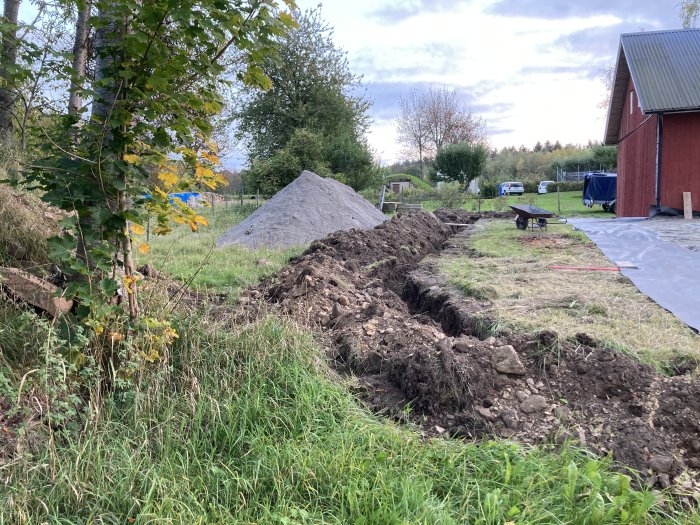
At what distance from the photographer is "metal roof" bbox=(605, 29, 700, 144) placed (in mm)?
14883

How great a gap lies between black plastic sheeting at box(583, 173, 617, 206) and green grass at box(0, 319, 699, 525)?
23255 millimetres

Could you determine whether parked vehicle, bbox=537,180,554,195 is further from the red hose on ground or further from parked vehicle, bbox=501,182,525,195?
the red hose on ground

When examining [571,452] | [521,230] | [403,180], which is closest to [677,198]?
[521,230]

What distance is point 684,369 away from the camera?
12.3 ft

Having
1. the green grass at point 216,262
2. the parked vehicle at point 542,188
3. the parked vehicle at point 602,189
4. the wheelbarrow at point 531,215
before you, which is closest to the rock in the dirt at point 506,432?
the green grass at point 216,262

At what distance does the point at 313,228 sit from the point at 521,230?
5.40 metres

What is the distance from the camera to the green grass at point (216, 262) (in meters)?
6.75

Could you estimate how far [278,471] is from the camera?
2.45m

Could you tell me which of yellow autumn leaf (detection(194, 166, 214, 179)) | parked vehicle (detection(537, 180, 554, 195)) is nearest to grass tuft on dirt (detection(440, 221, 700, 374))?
yellow autumn leaf (detection(194, 166, 214, 179))

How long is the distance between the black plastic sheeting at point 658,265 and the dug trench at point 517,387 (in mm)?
1927

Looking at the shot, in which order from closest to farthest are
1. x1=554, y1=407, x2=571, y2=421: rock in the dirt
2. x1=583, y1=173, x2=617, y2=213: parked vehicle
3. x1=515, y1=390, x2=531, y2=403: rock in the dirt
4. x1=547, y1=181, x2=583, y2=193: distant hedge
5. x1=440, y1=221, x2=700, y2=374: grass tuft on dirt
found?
x1=554, y1=407, x2=571, y2=421: rock in the dirt, x1=515, y1=390, x2=531, y2=403: rock in the dirt, x1=440, y1=221, x2=700, y2=374: grass tuft on dirt, x1=583, y1=173, x2=617, y2=213: parked vehicle, x1=547, y1=181, x2=583, y2=193: distant hedge

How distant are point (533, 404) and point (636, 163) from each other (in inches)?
685

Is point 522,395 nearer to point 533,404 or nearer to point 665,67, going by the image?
point 533,404

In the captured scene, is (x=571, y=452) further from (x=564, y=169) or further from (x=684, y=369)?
(x=564, y=169)
